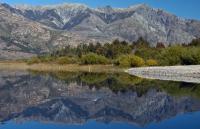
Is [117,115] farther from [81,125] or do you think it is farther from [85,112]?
[81,125]

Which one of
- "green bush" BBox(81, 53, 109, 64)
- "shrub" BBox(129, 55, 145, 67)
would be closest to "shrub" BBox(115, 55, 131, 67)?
"shrub" BBox(129, 55, 145, 67)

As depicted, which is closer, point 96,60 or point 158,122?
point 158,122

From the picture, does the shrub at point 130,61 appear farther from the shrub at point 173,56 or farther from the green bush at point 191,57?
the green bush at point 191,57

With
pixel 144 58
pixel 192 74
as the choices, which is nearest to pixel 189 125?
pixel 192 74

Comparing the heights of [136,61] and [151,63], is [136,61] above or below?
above

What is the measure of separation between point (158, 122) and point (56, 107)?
14266 mm

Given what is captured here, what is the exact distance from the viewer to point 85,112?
144ft

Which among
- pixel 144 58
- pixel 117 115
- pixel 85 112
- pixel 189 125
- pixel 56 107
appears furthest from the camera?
pixel 144 58

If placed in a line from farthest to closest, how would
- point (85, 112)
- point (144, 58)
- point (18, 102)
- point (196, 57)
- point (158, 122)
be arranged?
point (144, 58) < point (196, 57) < point (18, 102) < point (85, 112) < point (158, 122)

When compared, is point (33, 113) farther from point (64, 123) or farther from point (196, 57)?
point (196, 57)

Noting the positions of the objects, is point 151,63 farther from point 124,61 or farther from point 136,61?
point 124,61

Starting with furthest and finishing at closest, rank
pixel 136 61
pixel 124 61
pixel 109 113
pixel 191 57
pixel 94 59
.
A: pixel 94 59
pixel 124 61
pixel 136 61
pixel 191 57
pixel 109 113

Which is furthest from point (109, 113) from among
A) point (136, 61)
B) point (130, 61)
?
point (130, 61)

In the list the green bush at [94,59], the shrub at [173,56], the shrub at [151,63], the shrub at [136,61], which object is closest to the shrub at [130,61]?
the shrub at [136,61]
